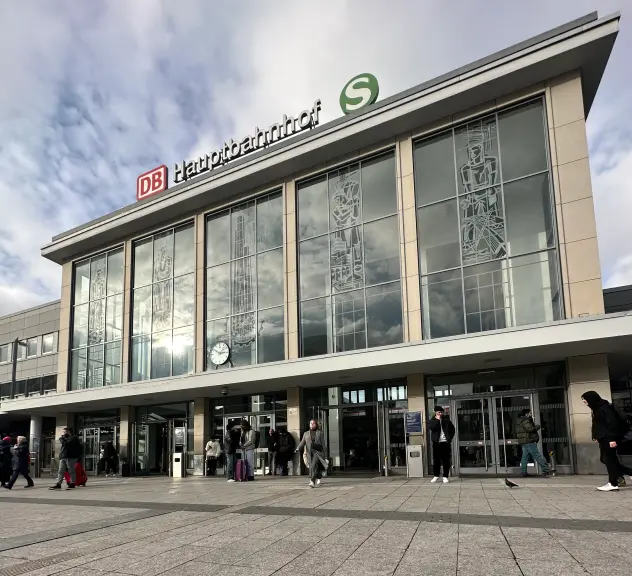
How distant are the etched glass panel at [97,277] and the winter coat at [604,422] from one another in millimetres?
21681

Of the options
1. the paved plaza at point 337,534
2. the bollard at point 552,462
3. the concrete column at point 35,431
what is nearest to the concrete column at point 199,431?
the concrete column at point 35,431

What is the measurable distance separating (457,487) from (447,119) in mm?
10852

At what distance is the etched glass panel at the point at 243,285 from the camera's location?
70.3 ft

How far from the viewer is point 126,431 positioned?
24938mm

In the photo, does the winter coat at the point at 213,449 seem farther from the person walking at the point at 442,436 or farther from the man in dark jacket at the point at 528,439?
the man in dark jacket at the point at 528,439

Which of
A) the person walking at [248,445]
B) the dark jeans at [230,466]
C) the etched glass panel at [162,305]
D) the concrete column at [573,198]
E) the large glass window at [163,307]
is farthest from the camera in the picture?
the etched glass panel at [162,305]

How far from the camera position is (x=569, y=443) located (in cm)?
1505

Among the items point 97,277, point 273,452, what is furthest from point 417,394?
point 97,277

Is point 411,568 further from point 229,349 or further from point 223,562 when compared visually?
point 229,349

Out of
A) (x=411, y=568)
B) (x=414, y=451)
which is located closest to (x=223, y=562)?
(x=411, y=568)

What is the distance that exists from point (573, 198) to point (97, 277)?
2044cm

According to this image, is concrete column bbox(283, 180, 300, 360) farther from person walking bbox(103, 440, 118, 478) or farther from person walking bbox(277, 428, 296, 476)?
person walking bbox(103, 440, 118, 478)

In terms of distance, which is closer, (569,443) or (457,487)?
(457,487)

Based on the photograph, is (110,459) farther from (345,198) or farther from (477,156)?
(477,156)
